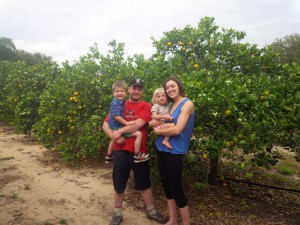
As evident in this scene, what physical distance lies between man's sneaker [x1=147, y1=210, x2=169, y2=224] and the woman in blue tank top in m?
0.63

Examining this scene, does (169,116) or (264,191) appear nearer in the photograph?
(169,116)

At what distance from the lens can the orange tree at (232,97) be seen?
334cm

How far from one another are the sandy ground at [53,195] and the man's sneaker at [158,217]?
0.09 m

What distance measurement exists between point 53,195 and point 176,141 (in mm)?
2839

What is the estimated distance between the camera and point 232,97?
379cm

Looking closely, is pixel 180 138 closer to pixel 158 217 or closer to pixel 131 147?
pixel 131 147

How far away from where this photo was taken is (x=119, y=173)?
12.6 feet

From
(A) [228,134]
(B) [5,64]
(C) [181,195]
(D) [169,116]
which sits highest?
(B) [5,64]

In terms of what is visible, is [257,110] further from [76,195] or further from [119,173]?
[76,195]

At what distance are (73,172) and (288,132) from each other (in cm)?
471

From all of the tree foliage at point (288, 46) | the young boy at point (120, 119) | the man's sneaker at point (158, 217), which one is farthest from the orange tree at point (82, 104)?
the tree foliage at point (288, 46)

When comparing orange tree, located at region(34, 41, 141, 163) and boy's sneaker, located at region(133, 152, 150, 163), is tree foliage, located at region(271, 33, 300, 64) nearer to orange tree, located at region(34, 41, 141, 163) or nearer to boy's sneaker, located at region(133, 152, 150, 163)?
orange tree, located at region(34, 41, 141, 163)

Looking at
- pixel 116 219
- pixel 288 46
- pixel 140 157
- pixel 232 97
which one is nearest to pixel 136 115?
pixel 140 157

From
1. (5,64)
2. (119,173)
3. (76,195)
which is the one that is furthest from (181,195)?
(5,64)
